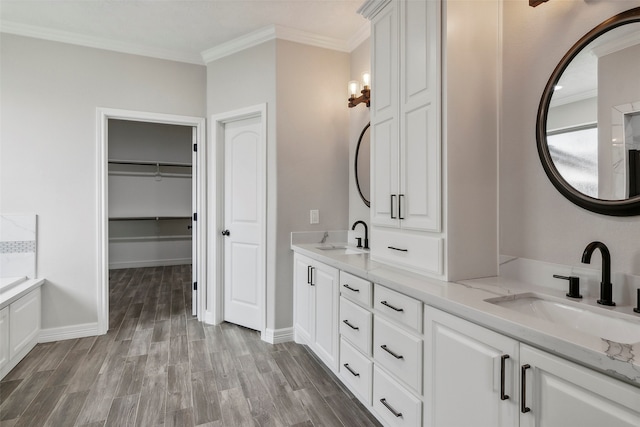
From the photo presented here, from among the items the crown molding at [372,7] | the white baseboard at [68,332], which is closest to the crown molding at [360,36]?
the crown molding at [372,7]

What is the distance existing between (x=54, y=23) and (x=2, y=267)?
2.20 m

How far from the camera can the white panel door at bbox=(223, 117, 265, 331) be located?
125 inches

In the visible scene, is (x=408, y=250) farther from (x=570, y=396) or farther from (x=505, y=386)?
(x=570, y=396)

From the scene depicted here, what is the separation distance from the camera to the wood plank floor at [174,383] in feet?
6.45

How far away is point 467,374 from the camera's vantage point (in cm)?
125

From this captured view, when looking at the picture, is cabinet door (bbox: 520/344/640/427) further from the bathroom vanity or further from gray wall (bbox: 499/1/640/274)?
gray wall (bbox: 499/1/640/274)

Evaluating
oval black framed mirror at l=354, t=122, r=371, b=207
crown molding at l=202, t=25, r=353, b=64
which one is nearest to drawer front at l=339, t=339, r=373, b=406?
oval black framed mirror at l=354, t=122, r=371, b=207

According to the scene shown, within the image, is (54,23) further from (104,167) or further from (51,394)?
(51,394)

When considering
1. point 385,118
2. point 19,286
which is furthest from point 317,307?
point 19,286

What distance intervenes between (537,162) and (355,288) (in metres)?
1.17

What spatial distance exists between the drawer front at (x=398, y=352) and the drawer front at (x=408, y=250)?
354mm

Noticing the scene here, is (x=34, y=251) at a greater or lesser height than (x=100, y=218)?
lesser

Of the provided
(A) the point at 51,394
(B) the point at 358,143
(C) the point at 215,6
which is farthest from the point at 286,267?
(C) the point at 215,6

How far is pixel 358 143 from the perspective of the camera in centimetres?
305
